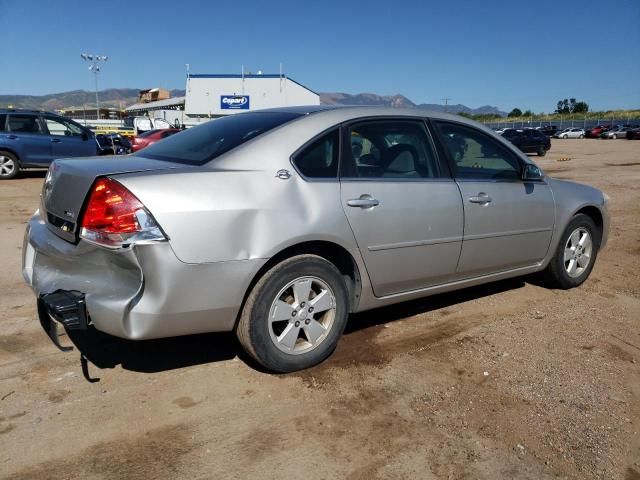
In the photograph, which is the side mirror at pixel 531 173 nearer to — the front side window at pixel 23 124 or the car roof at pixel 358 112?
the car roof at pixel 358 112

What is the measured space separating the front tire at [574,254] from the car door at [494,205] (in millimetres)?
306

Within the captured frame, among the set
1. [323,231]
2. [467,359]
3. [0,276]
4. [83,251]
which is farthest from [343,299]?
[0,276]

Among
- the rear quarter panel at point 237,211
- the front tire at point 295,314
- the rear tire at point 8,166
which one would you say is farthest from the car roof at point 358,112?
the rear tire at point 8,166

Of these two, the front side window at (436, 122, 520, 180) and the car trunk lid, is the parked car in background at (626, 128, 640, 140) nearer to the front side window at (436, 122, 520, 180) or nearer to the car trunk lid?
the front side window at (436, 122, 520, 180)

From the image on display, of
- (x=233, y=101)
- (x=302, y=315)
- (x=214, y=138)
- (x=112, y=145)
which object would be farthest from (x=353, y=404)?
(x=233, y=101)

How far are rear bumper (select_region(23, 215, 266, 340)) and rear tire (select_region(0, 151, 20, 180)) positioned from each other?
11.7 metres

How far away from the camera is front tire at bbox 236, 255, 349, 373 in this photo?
9.64 ft

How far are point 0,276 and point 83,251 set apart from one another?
2789 mm

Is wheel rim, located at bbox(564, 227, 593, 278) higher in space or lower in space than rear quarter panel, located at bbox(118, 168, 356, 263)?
lower

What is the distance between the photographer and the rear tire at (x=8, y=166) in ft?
42.1

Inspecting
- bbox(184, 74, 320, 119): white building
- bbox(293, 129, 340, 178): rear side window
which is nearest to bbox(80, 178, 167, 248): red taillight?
bbox(293, 129, 340, 178): rear side window

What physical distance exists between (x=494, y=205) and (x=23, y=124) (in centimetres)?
1260

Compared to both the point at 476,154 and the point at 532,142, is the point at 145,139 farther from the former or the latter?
the point at 532,142

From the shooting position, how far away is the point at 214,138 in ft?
11.3
